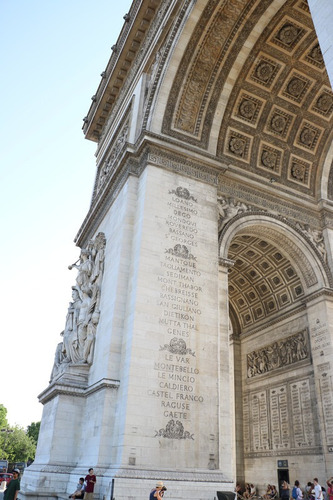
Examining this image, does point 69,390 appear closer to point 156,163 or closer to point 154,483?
point 154,483

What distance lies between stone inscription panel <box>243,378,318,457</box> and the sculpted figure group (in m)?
8.57

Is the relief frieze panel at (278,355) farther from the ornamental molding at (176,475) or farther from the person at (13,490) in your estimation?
the person at (13,490)

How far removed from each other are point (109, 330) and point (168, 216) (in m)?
4.32

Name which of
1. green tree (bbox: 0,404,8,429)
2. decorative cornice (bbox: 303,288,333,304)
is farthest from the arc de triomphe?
green tree (bbox: 0,404,8,429)

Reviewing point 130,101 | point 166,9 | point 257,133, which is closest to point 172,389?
point 257,133

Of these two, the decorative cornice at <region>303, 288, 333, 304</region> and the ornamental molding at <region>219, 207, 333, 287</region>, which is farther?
the ornamental molding at <region>219, 207, 333, 287</region>

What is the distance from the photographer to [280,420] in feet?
57.1

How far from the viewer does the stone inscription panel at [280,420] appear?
52.4 ft

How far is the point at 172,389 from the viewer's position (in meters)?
11.7


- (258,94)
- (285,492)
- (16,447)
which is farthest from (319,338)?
(16,447)

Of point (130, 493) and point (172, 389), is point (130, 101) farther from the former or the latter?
point (130, 493)

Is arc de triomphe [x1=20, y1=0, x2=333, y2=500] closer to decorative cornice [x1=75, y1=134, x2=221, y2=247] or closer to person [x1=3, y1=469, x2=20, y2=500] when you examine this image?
decorative cornice [x1=75, y1=134, x2=221, y2=247]

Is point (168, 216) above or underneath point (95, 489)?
above

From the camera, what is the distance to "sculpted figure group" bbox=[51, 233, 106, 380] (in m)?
14.9
